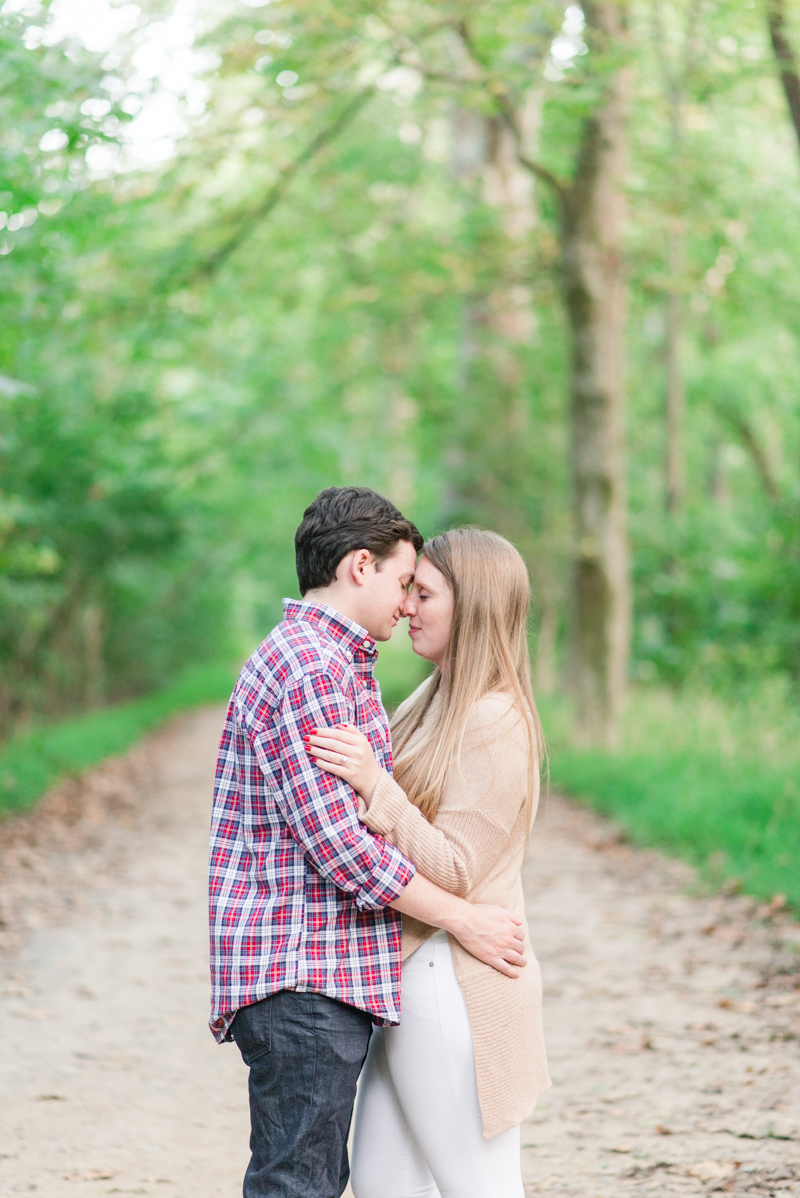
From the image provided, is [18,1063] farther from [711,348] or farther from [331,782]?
[711,348]

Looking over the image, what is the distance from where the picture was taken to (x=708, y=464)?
27578 millimetres

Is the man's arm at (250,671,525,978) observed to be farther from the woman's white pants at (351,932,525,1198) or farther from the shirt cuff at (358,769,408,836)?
the woman's white pants at (351,932,525,1198)

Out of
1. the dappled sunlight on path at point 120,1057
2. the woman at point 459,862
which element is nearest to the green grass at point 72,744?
the dappled sunlight on path at point 120,1057

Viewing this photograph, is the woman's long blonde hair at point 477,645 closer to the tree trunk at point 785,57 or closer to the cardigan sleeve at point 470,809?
the cardigan sleeve at point 470,809

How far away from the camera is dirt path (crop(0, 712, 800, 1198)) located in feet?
12.9

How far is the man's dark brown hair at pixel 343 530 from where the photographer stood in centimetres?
257

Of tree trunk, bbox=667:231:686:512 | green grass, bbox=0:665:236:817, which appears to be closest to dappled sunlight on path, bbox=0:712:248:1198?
green grass, bbox=0:665:236:817

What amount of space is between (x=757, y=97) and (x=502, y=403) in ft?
21.3

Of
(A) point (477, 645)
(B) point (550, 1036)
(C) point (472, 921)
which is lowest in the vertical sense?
(B) point (550, 1036)

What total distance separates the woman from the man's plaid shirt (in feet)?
0.21

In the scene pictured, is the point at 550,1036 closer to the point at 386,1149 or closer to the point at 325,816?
the point at 386,1149

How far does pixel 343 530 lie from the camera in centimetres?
257

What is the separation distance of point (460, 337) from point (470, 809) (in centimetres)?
1690

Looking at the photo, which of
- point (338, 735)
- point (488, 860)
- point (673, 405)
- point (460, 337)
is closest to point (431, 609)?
point (338, 735)
